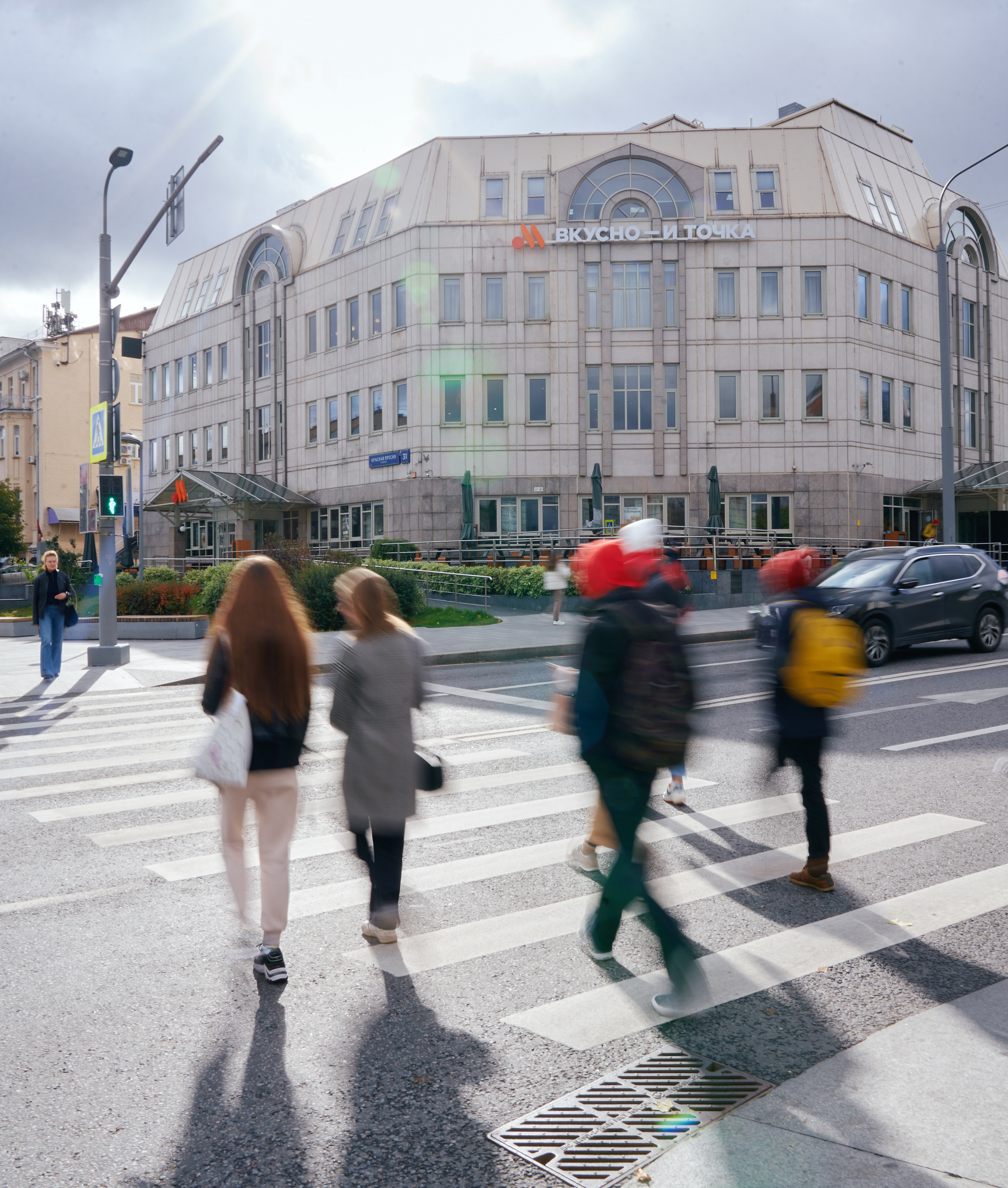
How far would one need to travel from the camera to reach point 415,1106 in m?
3.32

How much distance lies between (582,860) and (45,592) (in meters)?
11.7

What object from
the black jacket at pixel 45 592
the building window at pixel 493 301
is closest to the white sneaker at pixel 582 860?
the black jacket at pixel 45 592

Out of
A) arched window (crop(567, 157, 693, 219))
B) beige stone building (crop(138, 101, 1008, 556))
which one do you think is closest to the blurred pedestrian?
beige stone building (crop(138, 101, 1008, 556))

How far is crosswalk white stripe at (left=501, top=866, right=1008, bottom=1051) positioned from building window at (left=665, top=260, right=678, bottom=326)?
33376 mm

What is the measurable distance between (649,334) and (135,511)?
3390 cm

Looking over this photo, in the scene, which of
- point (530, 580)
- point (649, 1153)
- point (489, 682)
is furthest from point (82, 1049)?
point (530, 580)

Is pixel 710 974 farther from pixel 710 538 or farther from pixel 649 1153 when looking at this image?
pixel 710 538

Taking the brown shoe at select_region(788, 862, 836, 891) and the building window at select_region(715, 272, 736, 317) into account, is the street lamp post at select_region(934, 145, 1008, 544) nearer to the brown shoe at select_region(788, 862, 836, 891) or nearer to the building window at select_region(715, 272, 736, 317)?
the building window at select_region(715, 272, 736, 317)

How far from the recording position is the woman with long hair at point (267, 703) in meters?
4.36

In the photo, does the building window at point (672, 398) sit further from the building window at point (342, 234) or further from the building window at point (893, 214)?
the building window at point (342, 234)

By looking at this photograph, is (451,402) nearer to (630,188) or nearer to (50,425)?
(630,188)

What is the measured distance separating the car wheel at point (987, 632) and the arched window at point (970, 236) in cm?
3004

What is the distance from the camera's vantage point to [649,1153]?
9.98 ft

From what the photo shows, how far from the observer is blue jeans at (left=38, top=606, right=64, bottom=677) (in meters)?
15.1
